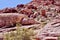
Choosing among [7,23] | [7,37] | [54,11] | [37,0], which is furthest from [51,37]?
[37,0]

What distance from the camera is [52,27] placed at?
50.0 ft

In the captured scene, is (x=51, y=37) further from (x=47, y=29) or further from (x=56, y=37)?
(x=47, y=29)

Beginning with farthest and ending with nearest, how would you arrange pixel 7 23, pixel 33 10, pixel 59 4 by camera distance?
1. pixel 59 4
2. pixel 33 10
3. pixel 7 23

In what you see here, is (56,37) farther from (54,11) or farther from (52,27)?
(54,11)

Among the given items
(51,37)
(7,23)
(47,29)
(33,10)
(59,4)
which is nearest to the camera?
(51,37)

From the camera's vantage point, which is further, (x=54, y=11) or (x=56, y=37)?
(x=54, y=11)

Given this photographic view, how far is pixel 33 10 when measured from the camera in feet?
107

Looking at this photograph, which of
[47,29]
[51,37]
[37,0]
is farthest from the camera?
[37,0]

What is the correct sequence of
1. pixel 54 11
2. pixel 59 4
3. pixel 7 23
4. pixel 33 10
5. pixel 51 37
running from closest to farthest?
1. pixel 51 37
2. pixel 7 23
3. pixel 54 11
4. pixel 33 10
5. pixel 59 4

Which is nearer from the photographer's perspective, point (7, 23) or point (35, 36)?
point (35, 36)

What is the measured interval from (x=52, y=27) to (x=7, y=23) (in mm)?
8023

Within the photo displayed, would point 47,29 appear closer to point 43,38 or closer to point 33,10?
point 43,38

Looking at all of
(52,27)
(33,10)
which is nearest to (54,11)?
(33,10)

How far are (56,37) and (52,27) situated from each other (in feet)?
6.49
